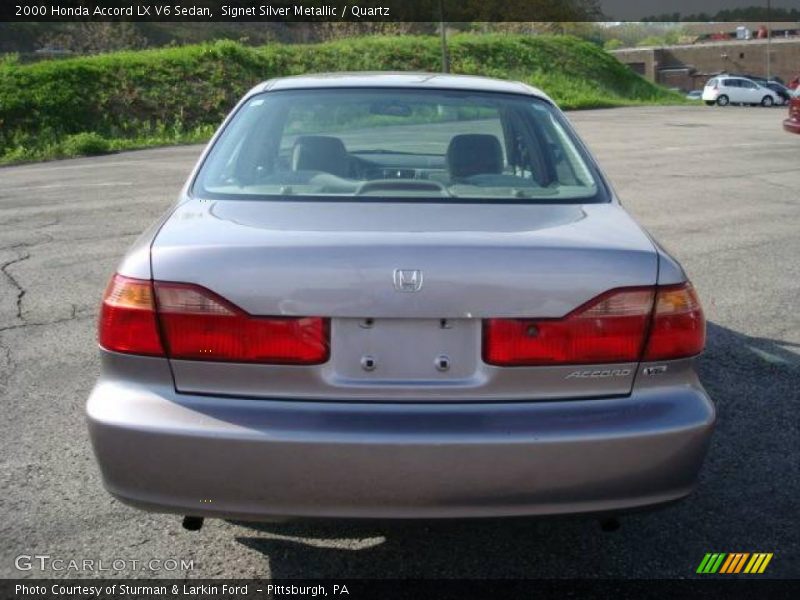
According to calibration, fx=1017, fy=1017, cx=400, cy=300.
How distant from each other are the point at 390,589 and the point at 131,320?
116cm

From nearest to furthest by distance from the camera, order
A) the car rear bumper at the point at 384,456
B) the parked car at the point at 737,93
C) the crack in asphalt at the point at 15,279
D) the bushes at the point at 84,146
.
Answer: the car rear bumper at the point at 384,456
the crack in asphalt at the point at 15,279
the bushes at the point at 84,146
the parked car at the point at 737,93

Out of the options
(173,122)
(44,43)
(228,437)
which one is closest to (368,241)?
(228,437)

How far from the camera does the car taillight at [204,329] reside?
109 inches

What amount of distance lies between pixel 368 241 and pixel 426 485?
0.68m

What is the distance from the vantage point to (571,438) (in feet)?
8.90

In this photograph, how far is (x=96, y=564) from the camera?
11.0ft

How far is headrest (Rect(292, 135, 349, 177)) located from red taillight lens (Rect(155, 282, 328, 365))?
3.88 ft

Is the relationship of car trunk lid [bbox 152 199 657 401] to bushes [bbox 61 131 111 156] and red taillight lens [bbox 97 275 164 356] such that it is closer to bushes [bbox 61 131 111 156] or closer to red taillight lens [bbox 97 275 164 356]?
red taillight lens [bbox 97 275 164 356]

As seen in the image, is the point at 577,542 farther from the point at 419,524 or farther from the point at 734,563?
the point at 419,524

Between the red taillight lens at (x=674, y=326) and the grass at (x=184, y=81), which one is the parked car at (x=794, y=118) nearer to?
the grass at (x=184, y=81)

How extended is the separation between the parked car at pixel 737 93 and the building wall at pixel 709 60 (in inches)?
1385

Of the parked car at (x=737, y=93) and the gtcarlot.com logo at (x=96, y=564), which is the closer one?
the gtcarlot.com logo at (x=96, y=564)

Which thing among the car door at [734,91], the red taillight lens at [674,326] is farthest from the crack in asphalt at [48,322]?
the car door at [734,91]

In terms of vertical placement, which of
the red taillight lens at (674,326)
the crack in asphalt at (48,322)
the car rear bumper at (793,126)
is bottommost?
the car rear bumper at (793,126)
